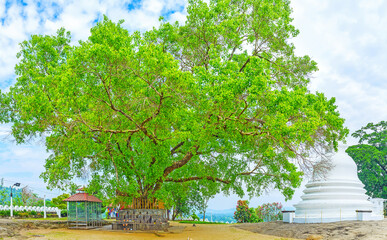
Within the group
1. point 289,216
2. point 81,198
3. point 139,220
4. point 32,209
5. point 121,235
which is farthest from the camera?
point 32,209

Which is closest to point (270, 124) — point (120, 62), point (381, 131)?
point (120, 62)

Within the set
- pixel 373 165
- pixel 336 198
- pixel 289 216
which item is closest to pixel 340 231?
pixel 336 198

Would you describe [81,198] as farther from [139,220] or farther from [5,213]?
[5,213]

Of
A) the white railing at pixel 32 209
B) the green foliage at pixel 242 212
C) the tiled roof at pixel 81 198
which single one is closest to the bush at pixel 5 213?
the white railing at pixel 32 209

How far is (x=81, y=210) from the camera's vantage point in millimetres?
20172

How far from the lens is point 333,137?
16406 mm

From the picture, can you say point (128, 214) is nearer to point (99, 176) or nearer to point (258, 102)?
point (99, 176)

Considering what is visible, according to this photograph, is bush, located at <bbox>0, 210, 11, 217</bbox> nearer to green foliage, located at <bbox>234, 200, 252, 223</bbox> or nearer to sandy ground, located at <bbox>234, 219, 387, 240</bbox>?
sandy ground, located at <bbox>234, 219, 387, 240</bbox>

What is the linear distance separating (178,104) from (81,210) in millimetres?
10382

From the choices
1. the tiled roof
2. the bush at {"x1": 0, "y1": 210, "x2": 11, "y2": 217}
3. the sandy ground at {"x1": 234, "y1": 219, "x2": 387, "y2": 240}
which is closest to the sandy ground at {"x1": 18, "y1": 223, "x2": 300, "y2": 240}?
→ the sandy ground at {"x1": 234, "y1": 219, "x2": 387, "y2": 240}

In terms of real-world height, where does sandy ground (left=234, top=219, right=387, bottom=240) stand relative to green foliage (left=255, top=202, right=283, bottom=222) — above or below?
above

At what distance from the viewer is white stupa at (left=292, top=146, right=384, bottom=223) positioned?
57.1ft

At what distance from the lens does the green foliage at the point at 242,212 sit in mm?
34719

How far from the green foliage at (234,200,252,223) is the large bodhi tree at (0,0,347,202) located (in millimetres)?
14707
